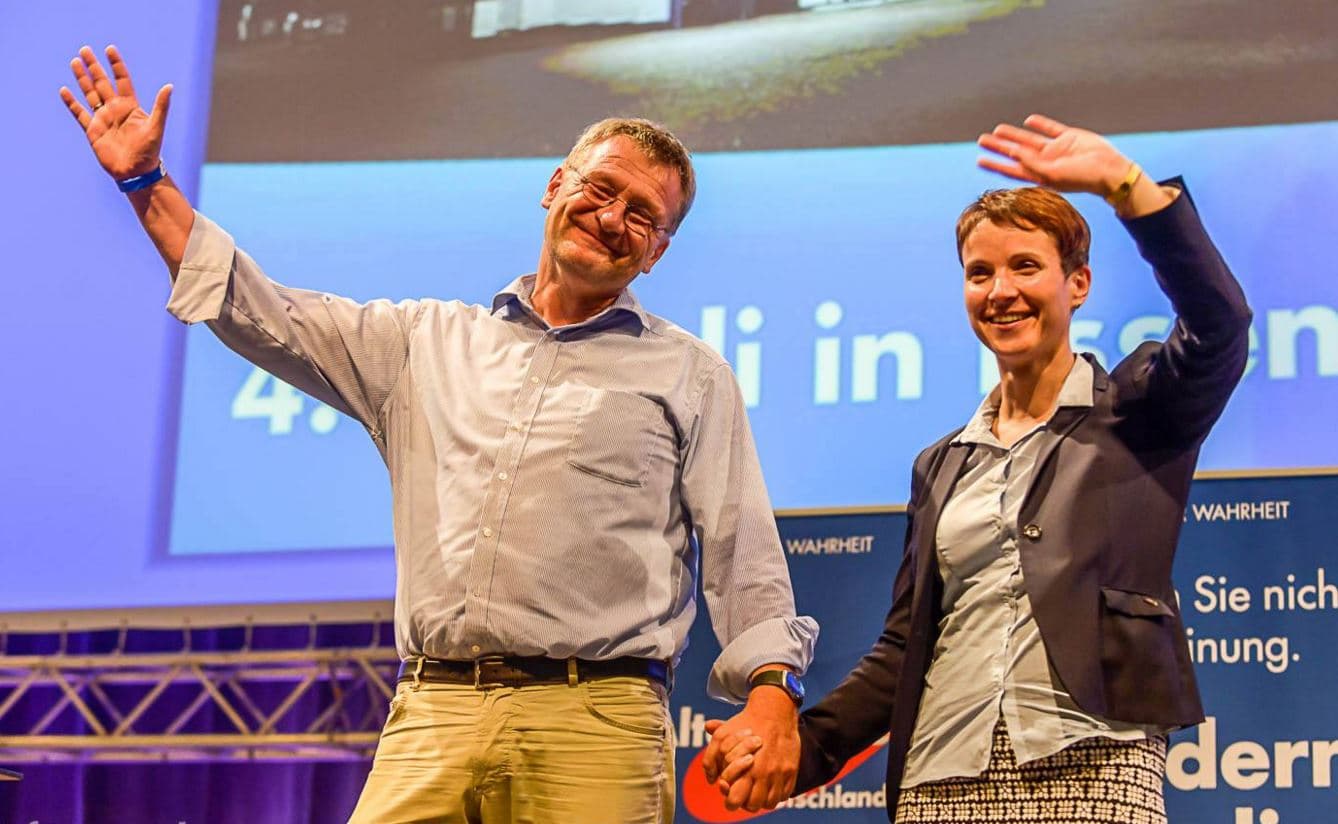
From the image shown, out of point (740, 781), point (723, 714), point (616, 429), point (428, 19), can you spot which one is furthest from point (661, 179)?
point (428, 19)

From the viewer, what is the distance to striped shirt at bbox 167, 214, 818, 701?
2.17 meters

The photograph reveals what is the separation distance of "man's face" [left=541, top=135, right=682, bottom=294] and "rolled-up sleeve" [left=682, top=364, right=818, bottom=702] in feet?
0.74

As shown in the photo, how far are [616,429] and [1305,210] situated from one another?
2.47 metres

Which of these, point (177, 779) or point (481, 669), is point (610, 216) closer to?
point (481, 669)

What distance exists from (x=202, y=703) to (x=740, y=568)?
3.32 m

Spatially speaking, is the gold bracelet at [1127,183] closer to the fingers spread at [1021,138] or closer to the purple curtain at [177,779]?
the fingers spread at [1021,138]

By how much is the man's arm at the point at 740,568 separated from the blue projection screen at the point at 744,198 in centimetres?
183

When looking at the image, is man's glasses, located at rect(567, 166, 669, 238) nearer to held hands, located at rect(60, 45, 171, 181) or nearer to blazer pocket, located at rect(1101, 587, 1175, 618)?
held hands, located at rect(60, 45, 171, 181)

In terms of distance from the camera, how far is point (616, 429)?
2271mm

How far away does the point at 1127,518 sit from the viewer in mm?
2061

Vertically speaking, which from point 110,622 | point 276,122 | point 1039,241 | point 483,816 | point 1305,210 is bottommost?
point 483,816

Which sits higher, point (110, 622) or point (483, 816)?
point (110, 622)

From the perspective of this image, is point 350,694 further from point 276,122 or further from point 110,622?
point 276,122

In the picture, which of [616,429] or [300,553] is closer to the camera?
[616,429]
